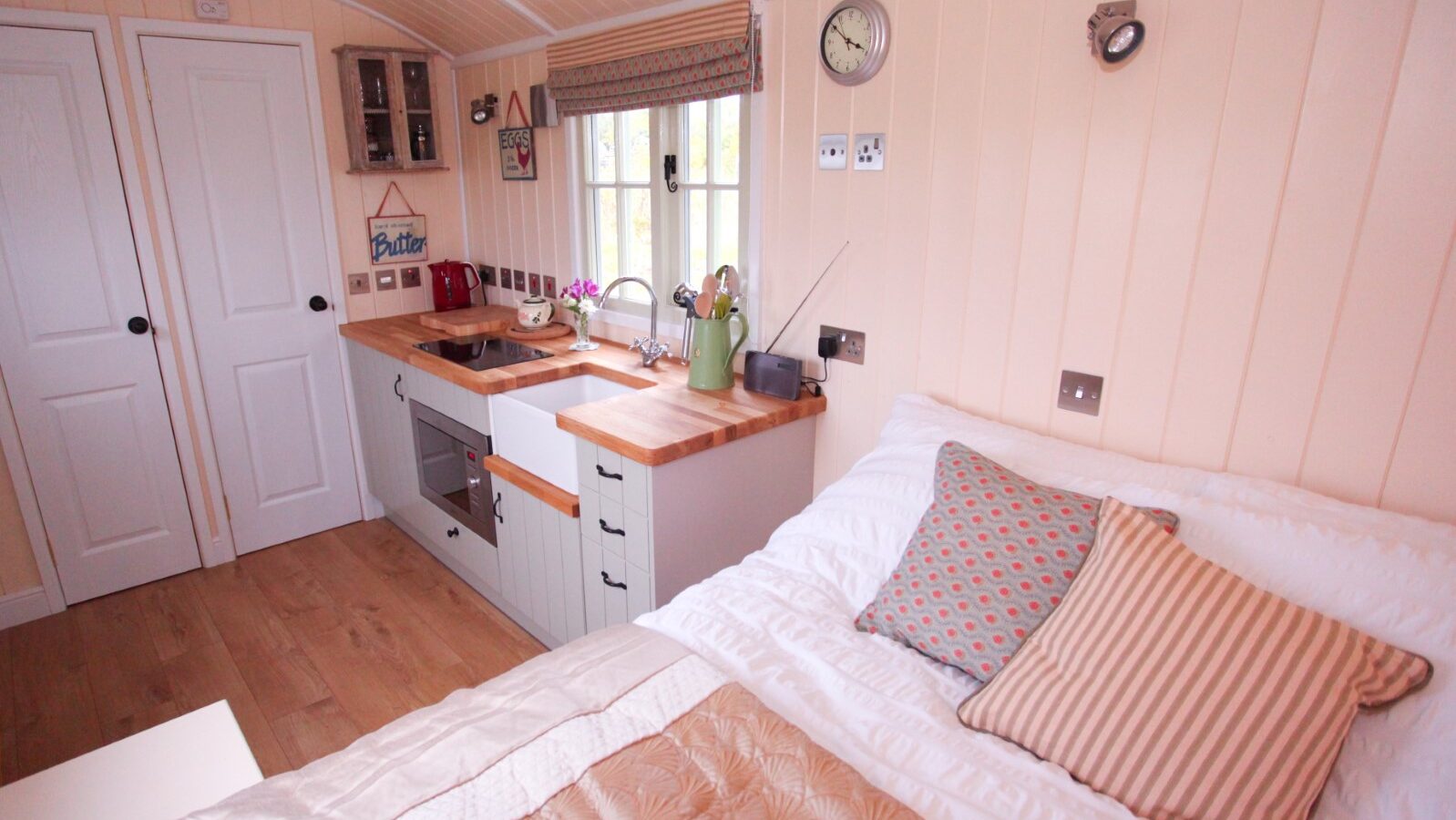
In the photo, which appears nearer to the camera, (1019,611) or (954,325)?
(1019,611)

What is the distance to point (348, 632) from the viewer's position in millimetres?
2736

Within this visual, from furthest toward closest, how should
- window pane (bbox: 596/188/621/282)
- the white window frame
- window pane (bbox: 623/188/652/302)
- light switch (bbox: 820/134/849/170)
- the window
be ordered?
window pane (bbox: 596/188/621/282), window pane (bbox: 623/188/652/302), the window, the white window frame, light switch (bbox: 820/134/849/170)

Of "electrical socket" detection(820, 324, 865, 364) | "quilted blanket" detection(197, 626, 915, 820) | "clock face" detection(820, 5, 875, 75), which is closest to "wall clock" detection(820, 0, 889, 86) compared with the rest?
"clock face" detection(820, 5, 875, 75)

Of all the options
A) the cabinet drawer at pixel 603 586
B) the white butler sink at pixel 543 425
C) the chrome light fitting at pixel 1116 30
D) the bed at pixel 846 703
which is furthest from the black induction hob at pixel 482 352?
the chrome light fitting at pixel 1116 30

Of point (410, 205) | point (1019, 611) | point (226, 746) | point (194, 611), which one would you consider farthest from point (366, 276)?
point (1019, 611)

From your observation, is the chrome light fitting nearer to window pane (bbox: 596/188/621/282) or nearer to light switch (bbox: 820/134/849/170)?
light switch (bbox: 820/134/849/170)

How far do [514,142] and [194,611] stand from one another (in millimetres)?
2222

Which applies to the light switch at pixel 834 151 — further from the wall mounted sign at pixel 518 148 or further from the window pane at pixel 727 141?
the wall mounted sign at pixel 518 148

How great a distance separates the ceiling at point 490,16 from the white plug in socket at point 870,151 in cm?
85

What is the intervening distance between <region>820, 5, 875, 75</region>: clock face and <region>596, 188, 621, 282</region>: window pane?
1167 mm

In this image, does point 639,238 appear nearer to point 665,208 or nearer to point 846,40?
point 665,208

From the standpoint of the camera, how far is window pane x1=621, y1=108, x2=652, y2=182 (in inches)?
110

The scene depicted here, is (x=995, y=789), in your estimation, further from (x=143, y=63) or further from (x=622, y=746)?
(x=143, y=63)

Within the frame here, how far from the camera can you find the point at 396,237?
11.4 ft
